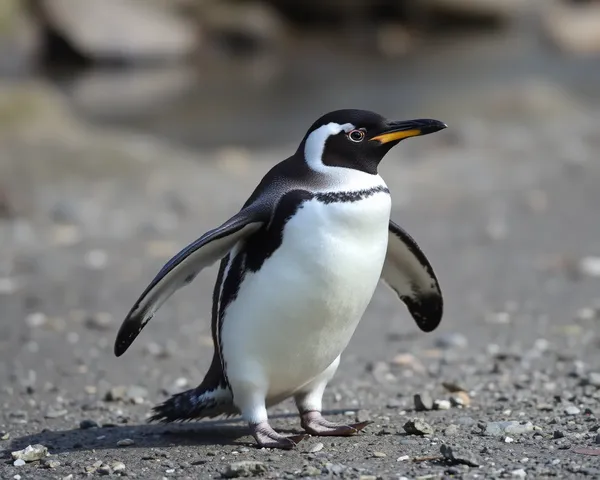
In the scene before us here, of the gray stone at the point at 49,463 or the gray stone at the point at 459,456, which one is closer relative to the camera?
the gray stone at the point at 459,456

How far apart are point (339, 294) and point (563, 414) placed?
45.9 inches

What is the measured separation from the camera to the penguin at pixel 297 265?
4.02 metres

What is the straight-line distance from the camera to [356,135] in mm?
4160

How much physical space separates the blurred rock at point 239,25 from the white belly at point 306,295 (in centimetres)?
2511

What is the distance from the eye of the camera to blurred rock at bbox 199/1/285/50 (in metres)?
28.8

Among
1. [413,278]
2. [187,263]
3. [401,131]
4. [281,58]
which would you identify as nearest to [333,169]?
[401,131]


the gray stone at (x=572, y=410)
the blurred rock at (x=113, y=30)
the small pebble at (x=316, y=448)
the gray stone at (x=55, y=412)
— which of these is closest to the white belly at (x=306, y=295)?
the small pebble at (x=316, y=448)

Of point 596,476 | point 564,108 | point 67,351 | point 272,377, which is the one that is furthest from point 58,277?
point 564,108

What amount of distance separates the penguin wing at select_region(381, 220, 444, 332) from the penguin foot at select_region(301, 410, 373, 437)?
0.78 meters

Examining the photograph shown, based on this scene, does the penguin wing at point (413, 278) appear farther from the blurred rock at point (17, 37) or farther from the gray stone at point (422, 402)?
the blurred rock at point (17, 37)

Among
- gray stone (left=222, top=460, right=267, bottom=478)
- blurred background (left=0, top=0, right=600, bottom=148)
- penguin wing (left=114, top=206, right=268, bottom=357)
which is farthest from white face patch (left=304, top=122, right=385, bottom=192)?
blurred background (left=0, top=0, right=600, bottom=148)

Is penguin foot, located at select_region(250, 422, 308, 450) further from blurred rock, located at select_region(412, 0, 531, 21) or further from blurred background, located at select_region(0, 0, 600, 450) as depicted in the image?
blurred rock, located at select_region(412, 0, 531, 21)

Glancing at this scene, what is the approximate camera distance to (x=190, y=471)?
391cm

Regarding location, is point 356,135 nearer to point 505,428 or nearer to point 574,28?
point 505,428
